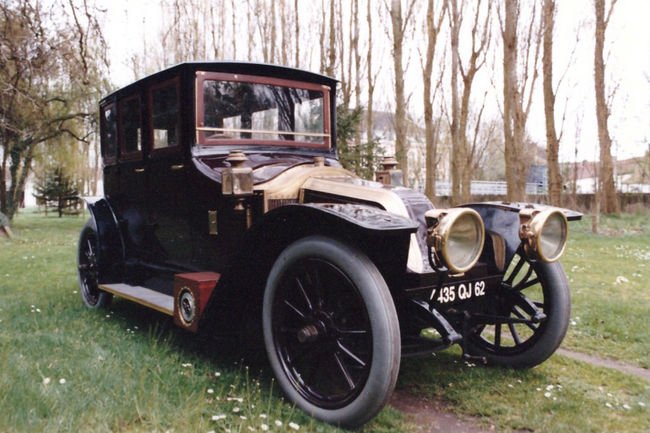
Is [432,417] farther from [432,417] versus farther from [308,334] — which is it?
[308,334]

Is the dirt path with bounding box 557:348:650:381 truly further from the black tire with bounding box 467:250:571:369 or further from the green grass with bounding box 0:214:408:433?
the green grass with bounding box 0:214:408:433

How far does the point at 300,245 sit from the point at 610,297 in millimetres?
4513

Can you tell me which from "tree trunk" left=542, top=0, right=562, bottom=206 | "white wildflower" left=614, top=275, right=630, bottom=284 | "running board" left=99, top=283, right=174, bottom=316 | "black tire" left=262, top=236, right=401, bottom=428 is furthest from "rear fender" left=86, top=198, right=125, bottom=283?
"tree trunk" left=542, top=0, right=562, bottom=206

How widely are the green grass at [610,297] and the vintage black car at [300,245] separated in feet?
2.15

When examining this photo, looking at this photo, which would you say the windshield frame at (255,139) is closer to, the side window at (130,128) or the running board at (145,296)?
the side window at (130,128)

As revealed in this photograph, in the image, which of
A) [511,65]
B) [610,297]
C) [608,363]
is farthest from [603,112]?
[608,363]

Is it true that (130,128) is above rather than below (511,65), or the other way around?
below

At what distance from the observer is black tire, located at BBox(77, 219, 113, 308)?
523cm

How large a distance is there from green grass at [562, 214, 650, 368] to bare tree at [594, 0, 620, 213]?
19.1ft

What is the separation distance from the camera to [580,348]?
14.3ft

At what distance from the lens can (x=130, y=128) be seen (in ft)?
16.3

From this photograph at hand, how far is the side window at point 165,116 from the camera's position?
13.8 feet

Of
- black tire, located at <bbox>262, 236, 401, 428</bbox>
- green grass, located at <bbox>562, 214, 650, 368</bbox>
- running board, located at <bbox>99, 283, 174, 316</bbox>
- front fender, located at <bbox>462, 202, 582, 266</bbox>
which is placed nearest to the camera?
black tire, located at <bbox>262, 236, 401, 428</bbox>

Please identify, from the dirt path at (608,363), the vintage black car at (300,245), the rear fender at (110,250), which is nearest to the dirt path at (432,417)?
the vintage black car at (300,245)
